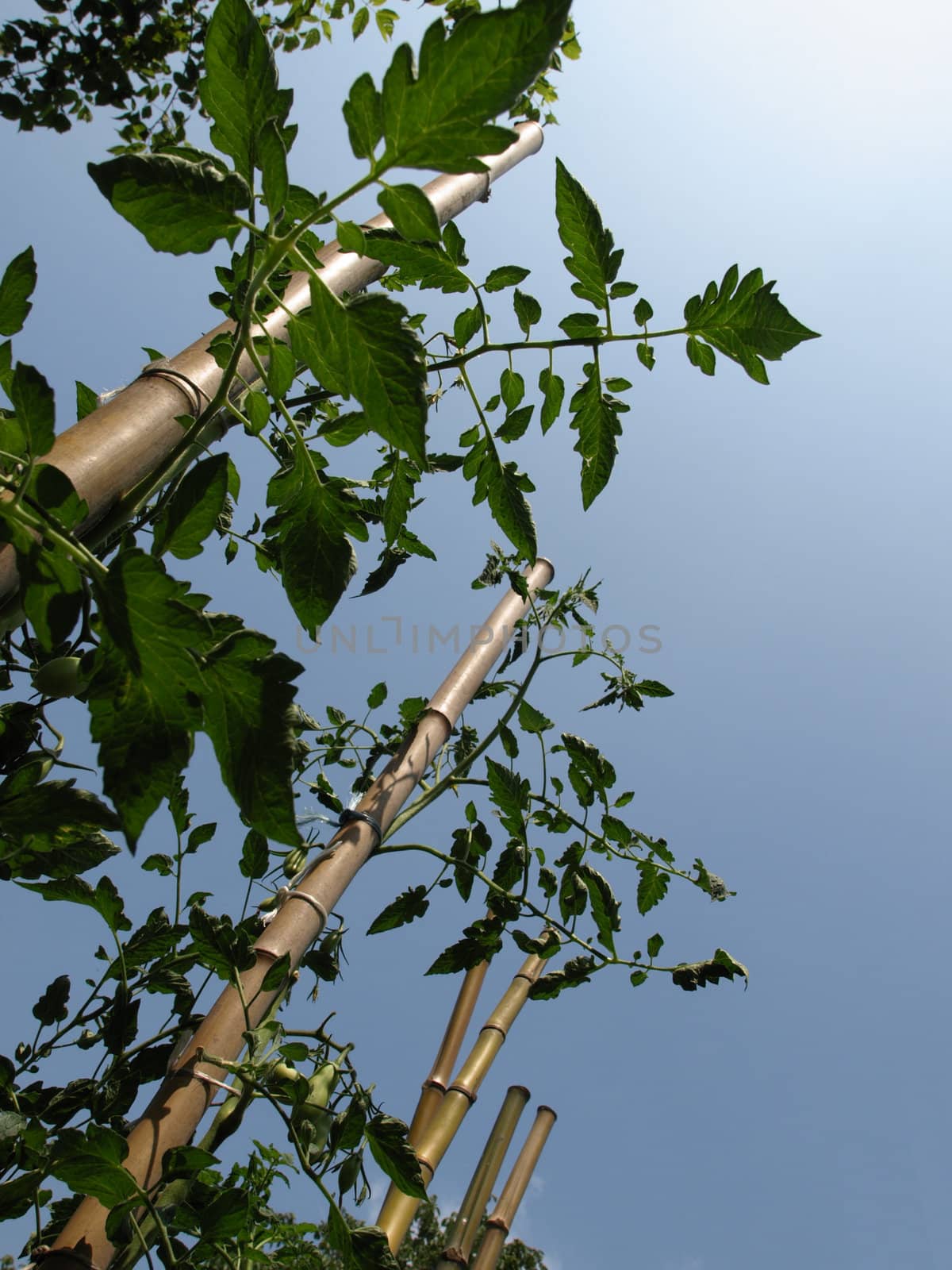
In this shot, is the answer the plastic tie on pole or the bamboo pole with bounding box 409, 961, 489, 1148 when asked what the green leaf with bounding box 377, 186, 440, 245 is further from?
the bamboo pole with bounding box 409, 961, 489, 1148

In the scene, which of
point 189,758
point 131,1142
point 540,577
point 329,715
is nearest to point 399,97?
point 189,758

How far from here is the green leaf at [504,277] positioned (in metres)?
0.92

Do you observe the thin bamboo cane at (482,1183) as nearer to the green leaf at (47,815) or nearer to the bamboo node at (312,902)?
the bamboo node at (312,902)

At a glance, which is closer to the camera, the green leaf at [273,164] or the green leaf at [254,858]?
the green leaf at [273,164]

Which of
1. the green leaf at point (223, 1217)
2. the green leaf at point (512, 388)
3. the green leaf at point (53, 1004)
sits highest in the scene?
the green leaf at point (512, 388)

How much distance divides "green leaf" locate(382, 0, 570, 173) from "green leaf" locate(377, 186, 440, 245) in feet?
0.07

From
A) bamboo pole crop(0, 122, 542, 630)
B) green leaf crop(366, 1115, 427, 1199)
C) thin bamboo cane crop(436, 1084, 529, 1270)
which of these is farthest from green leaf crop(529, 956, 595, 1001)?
thin bamboo cane crop(436, 1084, 529, 1270)

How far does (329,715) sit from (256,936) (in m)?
0.59

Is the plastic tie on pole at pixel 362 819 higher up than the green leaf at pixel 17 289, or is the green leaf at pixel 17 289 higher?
the plastic tie on pole at pixel 362 819

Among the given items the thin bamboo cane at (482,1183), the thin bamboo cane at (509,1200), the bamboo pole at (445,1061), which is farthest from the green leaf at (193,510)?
the thin bamboo cane at (509,1200)

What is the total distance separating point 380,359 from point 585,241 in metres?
0.36

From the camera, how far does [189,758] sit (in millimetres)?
458

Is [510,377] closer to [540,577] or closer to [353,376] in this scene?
[353,376]

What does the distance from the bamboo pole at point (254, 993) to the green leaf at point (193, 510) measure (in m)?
0.60
